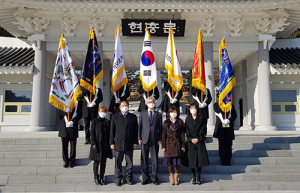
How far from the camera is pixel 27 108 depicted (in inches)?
440

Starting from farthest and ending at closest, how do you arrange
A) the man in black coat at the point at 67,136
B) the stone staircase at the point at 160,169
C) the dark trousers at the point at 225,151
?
the dark trousers at the point at 225,151, the man in black coat at the point at 67,136, the stone staircase at the point at 160,169

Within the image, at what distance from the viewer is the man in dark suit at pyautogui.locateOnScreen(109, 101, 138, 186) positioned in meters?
5.05

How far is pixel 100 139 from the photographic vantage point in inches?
201

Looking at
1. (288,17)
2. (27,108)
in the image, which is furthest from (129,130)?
(288,17)

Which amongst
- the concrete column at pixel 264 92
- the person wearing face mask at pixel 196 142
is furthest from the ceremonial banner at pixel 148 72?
the concrete column at pixel 264 92

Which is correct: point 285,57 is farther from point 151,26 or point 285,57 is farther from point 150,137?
point 150,137

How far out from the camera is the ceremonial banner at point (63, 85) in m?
6.14

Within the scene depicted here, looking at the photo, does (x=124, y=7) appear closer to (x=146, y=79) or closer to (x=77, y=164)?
(x=146, y=79)

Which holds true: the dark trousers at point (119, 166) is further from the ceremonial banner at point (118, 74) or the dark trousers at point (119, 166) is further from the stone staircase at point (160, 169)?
the ceremonial banner at point (118, 74)

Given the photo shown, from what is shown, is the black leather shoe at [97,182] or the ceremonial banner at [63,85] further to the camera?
the ceremonial banner at [63,85]

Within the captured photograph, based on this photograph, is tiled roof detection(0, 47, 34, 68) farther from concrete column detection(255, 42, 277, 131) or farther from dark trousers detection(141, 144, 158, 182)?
concrete column detection(255, 42, 277, 131)

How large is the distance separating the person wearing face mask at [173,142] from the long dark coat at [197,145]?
0.21 m

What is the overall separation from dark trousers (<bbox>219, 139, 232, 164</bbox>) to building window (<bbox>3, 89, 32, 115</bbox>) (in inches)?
351

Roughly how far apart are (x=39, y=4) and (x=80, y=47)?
2287mm
